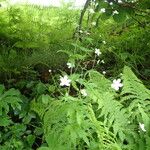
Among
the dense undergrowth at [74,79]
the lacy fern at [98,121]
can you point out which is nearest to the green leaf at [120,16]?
the dense undergrowth at [74,79]

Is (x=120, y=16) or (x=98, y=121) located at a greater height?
(x=120, y=16)

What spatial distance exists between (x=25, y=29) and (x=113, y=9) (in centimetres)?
142

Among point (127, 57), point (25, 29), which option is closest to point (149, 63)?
point (127, 57)

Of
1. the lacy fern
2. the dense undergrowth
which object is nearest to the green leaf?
the dense undergrowth

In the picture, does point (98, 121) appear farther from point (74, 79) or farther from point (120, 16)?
point (120, 16)

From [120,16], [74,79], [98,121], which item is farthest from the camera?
[120,16]

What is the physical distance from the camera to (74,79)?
234 centimetres

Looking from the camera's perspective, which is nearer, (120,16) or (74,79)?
(74,79)

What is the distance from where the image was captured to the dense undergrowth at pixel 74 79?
2215 mm

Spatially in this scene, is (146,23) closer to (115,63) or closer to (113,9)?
(115,63)

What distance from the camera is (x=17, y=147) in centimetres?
268

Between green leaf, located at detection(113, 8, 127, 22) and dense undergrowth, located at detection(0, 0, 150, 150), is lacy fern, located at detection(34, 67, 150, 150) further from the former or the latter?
green leaf, located at detection(113, 8, 127, 22)

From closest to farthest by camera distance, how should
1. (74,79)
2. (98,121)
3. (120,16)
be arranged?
(98,121)
(74,79)
(120,16)

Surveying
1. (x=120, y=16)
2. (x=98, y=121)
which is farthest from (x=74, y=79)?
(x=120, y=16)
